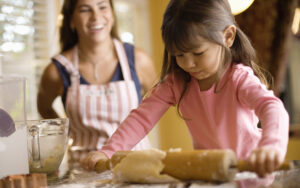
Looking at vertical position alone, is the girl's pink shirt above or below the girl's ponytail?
below

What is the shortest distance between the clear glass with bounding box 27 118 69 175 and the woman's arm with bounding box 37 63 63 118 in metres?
0.80

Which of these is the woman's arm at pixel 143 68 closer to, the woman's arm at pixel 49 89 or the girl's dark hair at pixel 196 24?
the woman's arm at pixel 49 89

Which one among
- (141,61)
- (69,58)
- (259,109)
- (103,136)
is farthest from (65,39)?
(259,109)

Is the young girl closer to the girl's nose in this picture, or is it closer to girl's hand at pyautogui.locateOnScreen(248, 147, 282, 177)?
the girl's nose

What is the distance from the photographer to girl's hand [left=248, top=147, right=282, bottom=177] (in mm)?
611

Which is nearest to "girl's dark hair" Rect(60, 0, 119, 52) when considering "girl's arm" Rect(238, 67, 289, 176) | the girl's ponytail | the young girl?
the young girl

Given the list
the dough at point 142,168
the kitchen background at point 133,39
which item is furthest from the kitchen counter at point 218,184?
the kitchen background at point 133,39

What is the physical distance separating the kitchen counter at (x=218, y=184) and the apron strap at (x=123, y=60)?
34.9 inches

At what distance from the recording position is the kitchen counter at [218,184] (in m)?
0.63

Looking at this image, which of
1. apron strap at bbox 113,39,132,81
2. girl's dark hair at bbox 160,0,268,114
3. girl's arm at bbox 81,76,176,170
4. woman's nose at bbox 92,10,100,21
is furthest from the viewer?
apron strap at bbox 113,39,132,81

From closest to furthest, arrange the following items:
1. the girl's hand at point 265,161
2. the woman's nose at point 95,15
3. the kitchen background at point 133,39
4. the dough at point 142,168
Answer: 1. the girl's hand at point 265,161
2. the dough at point 142,168
3. the woman's nose at point 95,15
4. the kitchen background at point 133,39

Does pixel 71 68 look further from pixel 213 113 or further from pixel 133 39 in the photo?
pixel 133 39

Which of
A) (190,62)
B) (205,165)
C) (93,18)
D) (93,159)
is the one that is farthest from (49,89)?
(205,165)

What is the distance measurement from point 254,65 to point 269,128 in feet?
1.03
